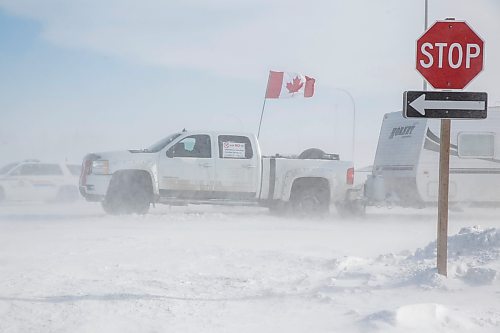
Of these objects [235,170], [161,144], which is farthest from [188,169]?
[235,170]

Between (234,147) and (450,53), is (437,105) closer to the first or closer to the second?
(450,53)

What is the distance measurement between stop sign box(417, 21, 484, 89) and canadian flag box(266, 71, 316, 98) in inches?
545

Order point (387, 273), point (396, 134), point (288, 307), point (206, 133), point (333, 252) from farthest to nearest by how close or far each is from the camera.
Result: 1. point (396, 134)
2. point (206, 133)
3. point (333, 252)
4. point (387, 273)
5. point (288, 307)

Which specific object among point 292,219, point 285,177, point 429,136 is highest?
point 429,136

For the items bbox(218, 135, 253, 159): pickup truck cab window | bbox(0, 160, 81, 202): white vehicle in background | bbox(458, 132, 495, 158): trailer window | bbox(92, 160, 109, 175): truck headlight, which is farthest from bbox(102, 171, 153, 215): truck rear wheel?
bbox(458, 132, 495, 158): trailer window

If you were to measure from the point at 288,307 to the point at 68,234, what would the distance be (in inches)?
228

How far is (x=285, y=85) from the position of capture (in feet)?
66.2

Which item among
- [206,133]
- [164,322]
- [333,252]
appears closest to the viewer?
[164,322]

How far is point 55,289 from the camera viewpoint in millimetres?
5859

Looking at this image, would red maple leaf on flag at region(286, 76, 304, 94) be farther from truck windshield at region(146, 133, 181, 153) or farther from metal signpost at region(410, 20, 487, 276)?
metal signpost at region(410, 20, 487, 276)

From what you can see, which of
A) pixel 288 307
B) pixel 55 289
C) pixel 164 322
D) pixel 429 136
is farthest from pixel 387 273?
pixel 429 136

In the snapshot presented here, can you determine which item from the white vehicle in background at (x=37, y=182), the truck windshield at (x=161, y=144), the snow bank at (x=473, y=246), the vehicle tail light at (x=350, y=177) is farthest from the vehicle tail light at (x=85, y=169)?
the snow bank at (x=473, y=246)

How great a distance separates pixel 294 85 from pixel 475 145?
7.48m

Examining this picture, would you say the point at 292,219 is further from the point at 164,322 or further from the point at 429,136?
the point at 164,322
